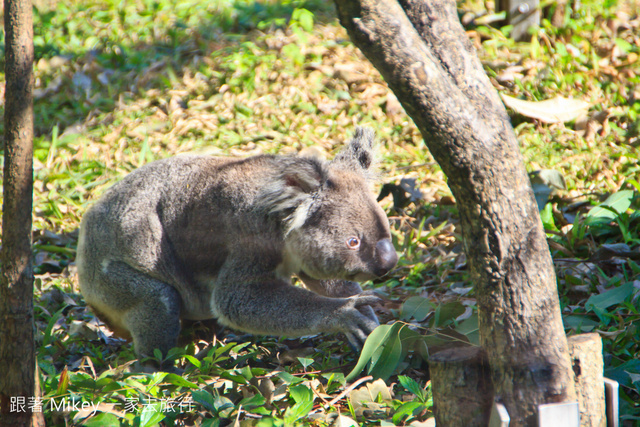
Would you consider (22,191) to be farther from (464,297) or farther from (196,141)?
(196,141)

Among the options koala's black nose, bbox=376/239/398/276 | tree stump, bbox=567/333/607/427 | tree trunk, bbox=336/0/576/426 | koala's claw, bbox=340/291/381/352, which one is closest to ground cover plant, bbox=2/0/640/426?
koala's claw, bbox=340/291/381/352

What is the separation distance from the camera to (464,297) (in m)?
3.27

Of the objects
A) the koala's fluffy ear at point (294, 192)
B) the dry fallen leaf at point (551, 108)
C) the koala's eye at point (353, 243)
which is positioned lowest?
the dry fallen leaf at point (551, 108)

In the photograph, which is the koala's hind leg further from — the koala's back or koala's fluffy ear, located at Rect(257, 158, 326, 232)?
koala's fluffy ear, located at Rect(257, 158, 326, 232)

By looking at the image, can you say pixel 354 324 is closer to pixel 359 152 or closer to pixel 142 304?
pixel 359 152

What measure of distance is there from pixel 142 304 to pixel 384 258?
137cm

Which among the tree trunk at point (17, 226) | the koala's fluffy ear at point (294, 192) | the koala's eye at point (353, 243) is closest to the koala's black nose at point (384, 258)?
the koala's eye at point (353, 243)

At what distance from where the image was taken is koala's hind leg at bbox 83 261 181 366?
9.84 feet

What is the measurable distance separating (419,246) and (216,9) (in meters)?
4.92

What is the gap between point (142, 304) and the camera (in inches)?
119

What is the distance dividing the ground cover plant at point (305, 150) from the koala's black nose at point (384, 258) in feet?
0.79

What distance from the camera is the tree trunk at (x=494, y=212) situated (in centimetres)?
154

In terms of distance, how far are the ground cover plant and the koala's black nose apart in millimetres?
240

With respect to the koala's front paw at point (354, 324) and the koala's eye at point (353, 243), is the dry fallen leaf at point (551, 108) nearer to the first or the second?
the koala's eye at point (353, 243)
